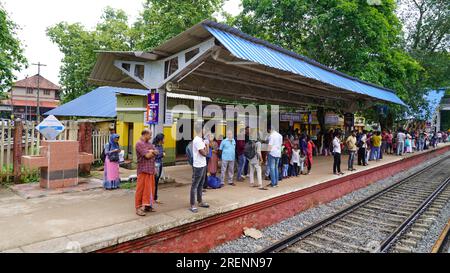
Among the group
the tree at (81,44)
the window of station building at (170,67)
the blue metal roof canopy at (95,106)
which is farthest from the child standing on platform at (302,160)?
the tree at (81,44)

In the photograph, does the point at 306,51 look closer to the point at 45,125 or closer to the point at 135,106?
the point at 135,106

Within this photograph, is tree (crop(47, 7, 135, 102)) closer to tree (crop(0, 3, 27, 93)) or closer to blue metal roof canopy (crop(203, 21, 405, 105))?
tree (crop(0, 3, 27, 93))

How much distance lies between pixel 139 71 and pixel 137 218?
4415 millimetres

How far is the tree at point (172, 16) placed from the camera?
2014 cm

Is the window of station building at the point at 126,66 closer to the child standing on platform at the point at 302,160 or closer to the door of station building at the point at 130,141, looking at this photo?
the door of station building at the point at 130,141

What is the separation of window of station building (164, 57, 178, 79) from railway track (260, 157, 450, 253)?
4748 millimetres

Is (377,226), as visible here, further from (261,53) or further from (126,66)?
(126,66)

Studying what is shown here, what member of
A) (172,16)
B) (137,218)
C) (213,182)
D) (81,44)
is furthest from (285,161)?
(81,44)

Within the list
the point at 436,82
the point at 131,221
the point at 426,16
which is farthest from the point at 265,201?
the point at 426,16

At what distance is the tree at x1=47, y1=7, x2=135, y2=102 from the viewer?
84.1 ft

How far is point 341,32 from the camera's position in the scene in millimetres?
15922

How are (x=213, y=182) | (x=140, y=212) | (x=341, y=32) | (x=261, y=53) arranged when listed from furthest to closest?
(x=341, y=32) → (x=213, y=182) → (x=261, y=53) → (x=140, y=212)

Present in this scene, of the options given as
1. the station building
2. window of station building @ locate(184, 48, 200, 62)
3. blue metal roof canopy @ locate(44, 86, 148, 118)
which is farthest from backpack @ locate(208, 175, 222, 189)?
blue metal roof canopy @ locate(44, 86, 148, 118)

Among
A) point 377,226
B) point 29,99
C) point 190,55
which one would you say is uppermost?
point 29,99
